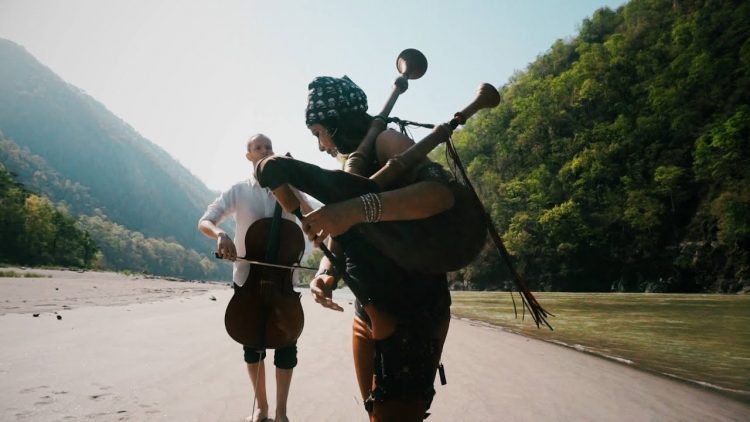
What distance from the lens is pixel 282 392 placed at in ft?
9.18

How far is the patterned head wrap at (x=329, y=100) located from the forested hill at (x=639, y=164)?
40.8 metres

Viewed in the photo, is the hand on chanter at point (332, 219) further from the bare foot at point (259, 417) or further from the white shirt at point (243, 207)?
the bare foot at point (259, 417)

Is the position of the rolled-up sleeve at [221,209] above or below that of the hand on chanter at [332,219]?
above

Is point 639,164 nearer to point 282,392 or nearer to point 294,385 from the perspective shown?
point 294,385

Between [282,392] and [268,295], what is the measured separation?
740 mm

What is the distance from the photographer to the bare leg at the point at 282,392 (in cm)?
274

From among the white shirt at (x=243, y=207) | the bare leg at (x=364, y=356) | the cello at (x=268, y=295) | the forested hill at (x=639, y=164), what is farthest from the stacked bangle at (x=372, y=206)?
the forested hill at (x=639, y=164)

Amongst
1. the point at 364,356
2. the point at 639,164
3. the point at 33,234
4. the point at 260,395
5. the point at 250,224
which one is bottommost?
the point at 260,395

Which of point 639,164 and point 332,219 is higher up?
point 639,164

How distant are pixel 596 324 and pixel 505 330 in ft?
9.98

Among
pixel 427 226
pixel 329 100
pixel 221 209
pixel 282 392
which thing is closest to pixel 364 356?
pixel 427 226

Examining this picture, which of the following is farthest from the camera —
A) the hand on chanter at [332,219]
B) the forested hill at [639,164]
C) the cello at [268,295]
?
the forested hill at [639,164]

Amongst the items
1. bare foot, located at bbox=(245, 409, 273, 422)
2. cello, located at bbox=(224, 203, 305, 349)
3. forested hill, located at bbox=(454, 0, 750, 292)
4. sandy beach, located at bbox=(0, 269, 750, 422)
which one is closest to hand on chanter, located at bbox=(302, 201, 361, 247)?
cello, located at bbox=(224, 203, 305, 349)

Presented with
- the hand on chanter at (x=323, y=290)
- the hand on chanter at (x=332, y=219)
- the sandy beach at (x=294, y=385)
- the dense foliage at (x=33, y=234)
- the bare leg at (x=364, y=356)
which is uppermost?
the dense foliage at (x=33, y=234)
